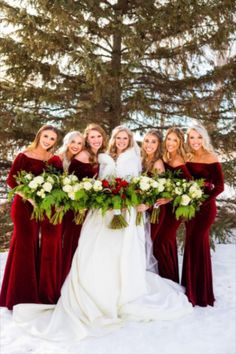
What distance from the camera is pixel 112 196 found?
193 inches

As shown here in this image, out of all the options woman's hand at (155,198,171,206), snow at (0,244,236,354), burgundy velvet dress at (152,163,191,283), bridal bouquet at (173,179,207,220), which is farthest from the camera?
burgundy velvet dress at (152,163,191,283)

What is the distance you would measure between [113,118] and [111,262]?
4464mm

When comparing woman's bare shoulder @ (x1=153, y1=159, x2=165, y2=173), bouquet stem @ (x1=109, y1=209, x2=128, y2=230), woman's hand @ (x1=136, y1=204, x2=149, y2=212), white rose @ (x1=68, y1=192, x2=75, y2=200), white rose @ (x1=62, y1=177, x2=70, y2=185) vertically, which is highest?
woman's bare shoulder @ (x1=153, y1=159, x2=165, y2=173)

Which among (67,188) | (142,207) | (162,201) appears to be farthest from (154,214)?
(67,188)

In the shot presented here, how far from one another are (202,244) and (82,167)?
203 centimetres

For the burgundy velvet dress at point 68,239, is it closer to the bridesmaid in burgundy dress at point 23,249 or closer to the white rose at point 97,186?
the bridesmaid in burgundy dress at point 23,249

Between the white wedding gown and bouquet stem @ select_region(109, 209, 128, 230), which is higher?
bouquet stem @ select_region(109, 209, 128, 230)

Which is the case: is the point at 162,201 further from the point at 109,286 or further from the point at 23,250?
the point at 23,250

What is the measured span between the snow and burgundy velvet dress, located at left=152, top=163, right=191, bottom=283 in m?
0.71

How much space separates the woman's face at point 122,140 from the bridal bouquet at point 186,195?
2.76 ft

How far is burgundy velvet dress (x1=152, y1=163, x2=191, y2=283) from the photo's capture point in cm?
595

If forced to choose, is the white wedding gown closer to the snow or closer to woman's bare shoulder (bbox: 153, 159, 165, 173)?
the snow

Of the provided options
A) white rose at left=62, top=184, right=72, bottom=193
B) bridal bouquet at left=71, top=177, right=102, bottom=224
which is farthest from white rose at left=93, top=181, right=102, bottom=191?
white rose at left=62, top=184, right=72, bottom=193

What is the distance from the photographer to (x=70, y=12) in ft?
25.5
